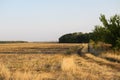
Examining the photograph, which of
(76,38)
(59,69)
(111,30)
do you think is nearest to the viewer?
(59,69)

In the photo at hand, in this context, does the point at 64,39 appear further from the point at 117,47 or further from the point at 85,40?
the point at 117,47

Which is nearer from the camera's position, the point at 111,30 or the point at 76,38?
the point at 111,30

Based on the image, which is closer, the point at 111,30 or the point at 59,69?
the point at 59,69

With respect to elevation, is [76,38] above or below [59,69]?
above

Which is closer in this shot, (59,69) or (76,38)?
(59,69)

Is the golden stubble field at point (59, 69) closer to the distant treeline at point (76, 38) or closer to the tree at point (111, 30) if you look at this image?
the tree at point (111, 30)

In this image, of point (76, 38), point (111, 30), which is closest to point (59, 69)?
point (111, 30)

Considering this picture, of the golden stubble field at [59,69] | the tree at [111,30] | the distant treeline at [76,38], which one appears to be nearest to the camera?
the golden stubble field at [59,69]

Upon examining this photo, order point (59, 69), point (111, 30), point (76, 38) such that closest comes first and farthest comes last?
point (59, 69) < point (111, 30) < point (76, 38)

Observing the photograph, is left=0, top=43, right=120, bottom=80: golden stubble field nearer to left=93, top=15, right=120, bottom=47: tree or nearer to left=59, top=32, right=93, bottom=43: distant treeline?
left=93, top=15, right=120, bottom=47: tree

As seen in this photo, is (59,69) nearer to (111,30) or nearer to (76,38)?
(111,30)

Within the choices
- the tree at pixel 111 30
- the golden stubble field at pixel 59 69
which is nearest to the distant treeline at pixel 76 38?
the tree at pixel 111 30

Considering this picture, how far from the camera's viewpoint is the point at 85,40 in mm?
121500

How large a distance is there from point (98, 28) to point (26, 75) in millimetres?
31874
